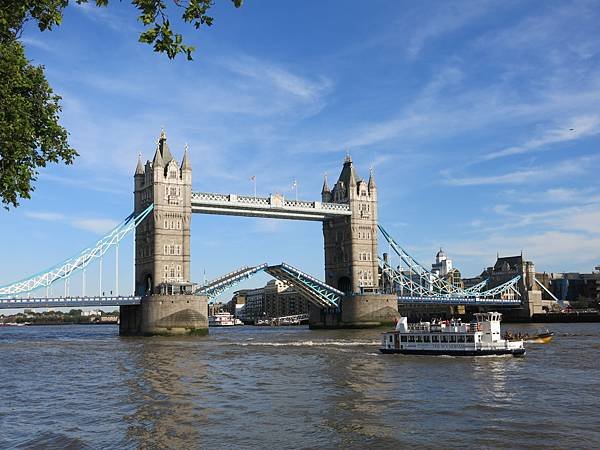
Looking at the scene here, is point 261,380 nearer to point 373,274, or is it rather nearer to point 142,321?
point 142,321

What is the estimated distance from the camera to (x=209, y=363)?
Answer: 4478 centimetres

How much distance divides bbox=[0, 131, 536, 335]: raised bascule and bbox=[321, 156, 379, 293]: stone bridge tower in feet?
0.48

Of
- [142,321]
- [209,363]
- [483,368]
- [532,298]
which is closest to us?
[483,368]

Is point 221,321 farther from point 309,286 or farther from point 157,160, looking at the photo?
point 157,160

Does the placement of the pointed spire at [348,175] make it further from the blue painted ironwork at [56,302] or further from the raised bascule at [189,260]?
the blue painted ironwork at [56,302]

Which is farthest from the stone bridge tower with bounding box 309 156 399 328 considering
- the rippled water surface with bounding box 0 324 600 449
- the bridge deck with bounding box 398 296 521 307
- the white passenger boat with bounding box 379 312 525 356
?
the rippled water surface with bounding box 0 324 600 449

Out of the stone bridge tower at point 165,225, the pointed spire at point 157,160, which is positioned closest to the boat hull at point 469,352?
the stone bridge tower at point 165,225

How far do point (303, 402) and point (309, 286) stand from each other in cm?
6975

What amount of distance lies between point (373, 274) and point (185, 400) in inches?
3059

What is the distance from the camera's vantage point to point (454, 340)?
159ft

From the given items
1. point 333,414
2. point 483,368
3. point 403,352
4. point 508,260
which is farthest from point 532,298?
point 333,414

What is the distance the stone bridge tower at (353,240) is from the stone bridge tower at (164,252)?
2674cm

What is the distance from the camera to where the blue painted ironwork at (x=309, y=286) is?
307 ft

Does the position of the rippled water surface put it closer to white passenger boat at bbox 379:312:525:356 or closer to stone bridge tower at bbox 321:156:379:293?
white passenger boat at bbox 379:312:525:356
